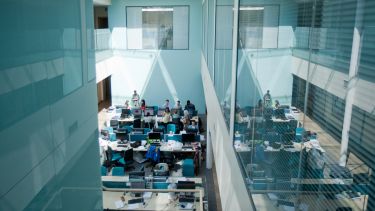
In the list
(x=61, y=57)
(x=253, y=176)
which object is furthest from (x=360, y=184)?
(x=61, y=57)

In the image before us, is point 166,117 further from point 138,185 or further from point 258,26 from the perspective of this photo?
point 258,26

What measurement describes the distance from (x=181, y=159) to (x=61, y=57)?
33.8ft

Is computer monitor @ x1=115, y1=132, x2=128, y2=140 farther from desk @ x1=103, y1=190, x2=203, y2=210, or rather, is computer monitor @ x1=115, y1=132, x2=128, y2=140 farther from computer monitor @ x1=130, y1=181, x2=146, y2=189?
desk @ x1=103, y1=190, x2=203, y2=210

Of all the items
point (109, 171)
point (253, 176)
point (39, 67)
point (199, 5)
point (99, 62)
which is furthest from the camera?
point (199, 5)

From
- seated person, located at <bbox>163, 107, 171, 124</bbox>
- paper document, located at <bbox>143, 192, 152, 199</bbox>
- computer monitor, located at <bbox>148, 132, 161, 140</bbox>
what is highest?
seated person, located at <bbox>163, 107, 171, 124</bbox>

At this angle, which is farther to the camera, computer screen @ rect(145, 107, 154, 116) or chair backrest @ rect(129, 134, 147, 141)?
computer screen @ rect(145, 107, 154, 116)

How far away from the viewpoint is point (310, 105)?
60.0 inches

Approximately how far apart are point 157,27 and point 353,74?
58.4 ft

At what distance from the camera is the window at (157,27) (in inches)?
717

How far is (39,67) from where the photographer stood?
2494 millimetres

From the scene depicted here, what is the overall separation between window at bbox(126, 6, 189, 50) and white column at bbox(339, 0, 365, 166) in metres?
17.7

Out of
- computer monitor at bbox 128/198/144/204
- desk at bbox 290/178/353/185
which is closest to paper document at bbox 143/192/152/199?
computer monitor at bbox 128/198/144/204

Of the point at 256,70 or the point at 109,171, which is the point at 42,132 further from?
the point at 109,171

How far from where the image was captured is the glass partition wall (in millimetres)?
1045
